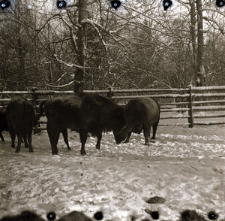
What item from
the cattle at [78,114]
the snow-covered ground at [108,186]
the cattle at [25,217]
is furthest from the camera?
the cattle at [78,114]

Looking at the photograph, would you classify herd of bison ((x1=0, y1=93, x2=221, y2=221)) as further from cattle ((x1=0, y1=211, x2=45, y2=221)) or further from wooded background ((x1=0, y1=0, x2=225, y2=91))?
cattle ((x1=0, y1=211, x2=45, y2=221))

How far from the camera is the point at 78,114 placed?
5457 mm

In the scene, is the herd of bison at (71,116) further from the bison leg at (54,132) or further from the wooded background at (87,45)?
the wooded background at (87,45)

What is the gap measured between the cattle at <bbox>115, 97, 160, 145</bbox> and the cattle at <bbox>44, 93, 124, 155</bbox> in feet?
2.29

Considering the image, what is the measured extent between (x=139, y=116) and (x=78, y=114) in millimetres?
2065

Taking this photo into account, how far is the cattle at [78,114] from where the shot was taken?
547 cm

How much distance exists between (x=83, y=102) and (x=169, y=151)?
254 cm

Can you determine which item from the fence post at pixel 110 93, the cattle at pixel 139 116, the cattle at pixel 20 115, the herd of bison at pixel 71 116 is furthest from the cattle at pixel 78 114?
the fence post at pixel 110 93

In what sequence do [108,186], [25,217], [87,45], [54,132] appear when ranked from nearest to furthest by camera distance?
[25,217] → [108,186] → [54,132] → [87,45]

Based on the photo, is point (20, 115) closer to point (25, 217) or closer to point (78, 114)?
point (78, 114)

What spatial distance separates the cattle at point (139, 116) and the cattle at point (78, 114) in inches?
27.5

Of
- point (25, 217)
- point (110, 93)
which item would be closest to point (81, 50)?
point (110, 93)

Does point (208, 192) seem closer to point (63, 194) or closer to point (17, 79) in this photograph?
point (63, 194)

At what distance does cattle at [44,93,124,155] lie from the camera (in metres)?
5.47
